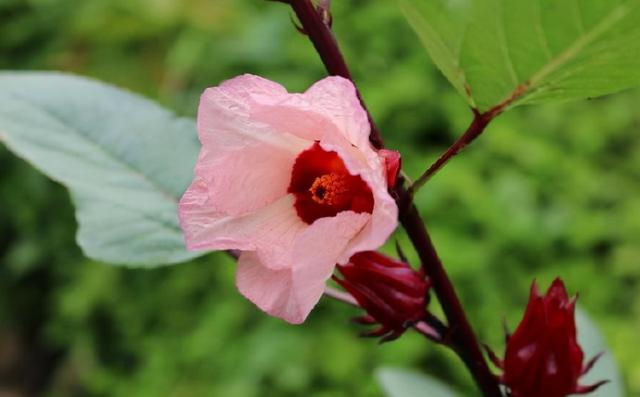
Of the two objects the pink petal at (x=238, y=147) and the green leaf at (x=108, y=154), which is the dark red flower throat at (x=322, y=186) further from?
the green leaf at (x=108, y=154)

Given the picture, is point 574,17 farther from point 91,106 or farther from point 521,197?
point 521,197

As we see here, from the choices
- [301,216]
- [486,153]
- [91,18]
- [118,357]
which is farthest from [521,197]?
[301,216]

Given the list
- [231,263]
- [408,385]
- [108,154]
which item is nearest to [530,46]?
[108,154]

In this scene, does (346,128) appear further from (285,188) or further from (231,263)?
(231,263)

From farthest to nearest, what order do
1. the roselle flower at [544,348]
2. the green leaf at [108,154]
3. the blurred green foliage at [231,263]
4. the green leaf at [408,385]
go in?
the blurred green foliage at [231,263]
the green leaf at [408,385]
the green leaf at [108,154]
the roselle flower at [544,348]

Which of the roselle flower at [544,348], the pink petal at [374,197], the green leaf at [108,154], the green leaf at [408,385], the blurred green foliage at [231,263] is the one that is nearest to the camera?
the pink petal at [374,197]

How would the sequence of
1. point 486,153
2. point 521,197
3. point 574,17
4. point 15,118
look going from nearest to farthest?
1. point 574,17
2. point 15,118
3. point 521,197
4. point 486,153

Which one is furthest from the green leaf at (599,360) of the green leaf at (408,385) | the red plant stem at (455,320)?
the red plant stem at (455,320)
